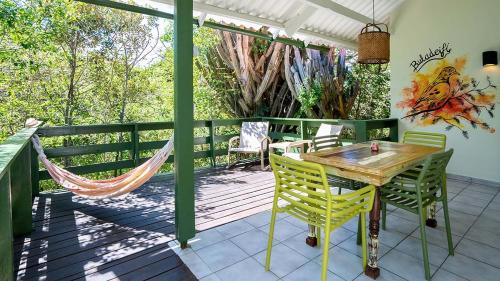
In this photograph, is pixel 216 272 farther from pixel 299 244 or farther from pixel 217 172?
pixel 217 172

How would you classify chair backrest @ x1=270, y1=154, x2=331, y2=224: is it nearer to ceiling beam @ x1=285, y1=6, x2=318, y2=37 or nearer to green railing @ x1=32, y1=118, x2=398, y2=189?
green railing @ x1=32, y1=118, x2=398, y2=189

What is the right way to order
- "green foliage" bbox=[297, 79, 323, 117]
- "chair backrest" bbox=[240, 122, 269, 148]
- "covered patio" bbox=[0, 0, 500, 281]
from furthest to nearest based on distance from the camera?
"green foliage" bbox=[297, 79, 323, 117] → "chair backrest" bbox=[240, 122, 269, 148] → "covered patio" bbox=[0, 0, 500, 281]

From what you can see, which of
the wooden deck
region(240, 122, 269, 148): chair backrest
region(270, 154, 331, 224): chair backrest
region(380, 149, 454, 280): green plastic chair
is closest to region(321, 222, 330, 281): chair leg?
region(270, 154, 331, 224): chair backrest

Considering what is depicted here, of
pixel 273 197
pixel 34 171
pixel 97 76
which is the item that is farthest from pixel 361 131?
pixel 97 76

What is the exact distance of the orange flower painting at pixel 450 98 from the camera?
3.99 meters

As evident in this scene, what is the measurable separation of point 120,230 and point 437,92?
485 cm

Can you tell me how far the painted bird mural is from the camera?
4.27 metres

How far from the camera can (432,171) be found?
1.95m

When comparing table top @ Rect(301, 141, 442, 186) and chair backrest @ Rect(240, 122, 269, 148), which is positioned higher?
chair backrest @ Rect(240, 122, 269, 148)

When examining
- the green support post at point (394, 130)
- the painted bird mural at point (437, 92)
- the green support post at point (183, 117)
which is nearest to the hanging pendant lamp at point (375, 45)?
the green support post at point (183, 117)

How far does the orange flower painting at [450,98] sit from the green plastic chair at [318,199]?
→ 3.44 metres

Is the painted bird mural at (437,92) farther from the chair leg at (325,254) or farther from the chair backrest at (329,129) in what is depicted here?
the chair leg at (325,254)

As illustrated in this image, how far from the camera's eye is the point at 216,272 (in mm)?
1949

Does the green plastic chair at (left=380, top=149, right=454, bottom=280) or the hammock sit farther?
the hammock
